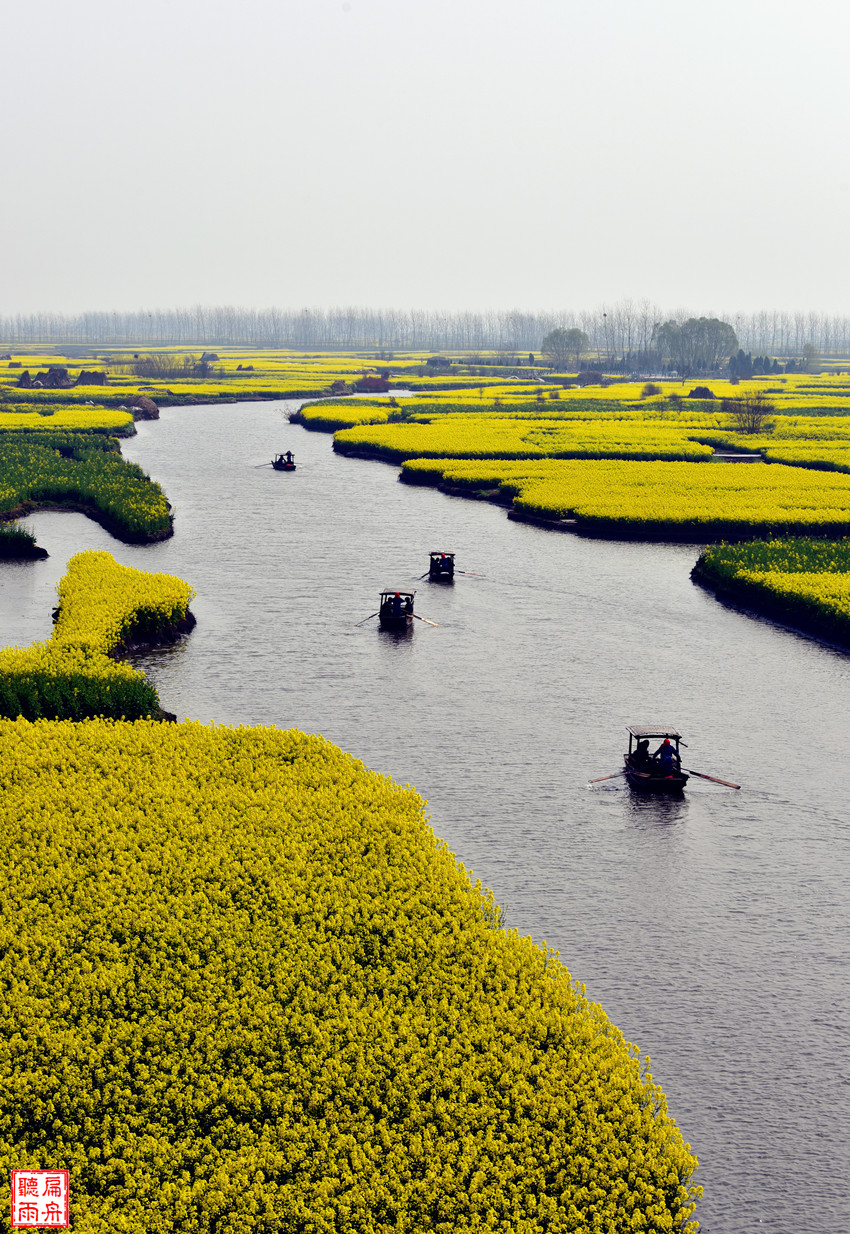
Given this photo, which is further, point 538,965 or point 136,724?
point 136,724

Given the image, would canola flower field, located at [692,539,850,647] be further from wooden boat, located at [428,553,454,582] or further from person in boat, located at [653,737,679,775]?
person in boat, located at [653,737,679,775]

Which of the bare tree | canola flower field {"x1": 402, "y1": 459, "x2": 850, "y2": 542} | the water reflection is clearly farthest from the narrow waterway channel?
the bare tree

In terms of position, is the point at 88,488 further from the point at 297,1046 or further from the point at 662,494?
the point at 297,1046

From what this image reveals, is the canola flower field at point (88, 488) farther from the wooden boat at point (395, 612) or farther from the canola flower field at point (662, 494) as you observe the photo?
the canola flower field at point (662, 494)

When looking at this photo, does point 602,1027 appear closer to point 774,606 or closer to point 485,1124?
point 485,1124

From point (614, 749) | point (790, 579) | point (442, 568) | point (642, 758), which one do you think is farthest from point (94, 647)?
point (790, 579)

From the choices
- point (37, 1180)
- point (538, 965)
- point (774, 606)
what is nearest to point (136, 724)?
point (538, 965)
